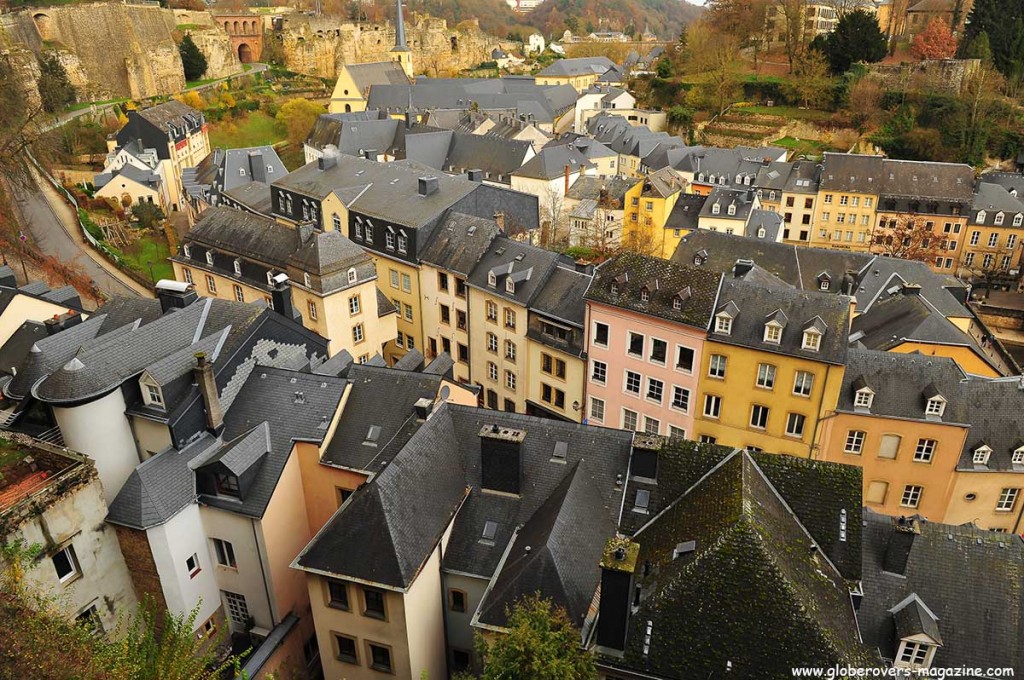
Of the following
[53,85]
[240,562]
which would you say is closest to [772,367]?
[240,562]

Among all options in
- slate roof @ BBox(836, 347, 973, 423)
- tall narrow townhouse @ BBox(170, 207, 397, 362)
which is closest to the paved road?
tall narrow townhouse @ BBox(170, 207, 397, 362)

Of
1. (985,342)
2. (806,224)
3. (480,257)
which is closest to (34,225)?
(480,257)

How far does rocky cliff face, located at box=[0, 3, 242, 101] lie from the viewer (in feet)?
262

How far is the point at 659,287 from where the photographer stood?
29688 millimetres

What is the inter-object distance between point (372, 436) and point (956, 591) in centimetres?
1699

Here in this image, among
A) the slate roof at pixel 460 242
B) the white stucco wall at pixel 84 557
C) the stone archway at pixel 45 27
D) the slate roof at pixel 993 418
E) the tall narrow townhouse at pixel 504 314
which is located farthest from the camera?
the stone archway at pixel 45 27

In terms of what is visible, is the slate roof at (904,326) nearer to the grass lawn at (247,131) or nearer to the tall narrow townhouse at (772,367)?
the tall narrow townhouse at (772,367)

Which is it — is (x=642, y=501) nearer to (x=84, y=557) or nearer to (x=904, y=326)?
(x=84, y=557)

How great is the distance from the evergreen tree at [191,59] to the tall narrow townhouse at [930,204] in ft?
309

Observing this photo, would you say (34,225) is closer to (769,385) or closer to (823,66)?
(769,385)

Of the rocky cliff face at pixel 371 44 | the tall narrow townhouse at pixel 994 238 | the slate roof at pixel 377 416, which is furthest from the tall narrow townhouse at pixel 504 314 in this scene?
the rocky cliff face at pixel 371 44

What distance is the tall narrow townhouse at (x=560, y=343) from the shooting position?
32500 mm

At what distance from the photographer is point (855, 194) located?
217 feet

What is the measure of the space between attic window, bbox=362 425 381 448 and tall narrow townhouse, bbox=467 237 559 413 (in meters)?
13.5
